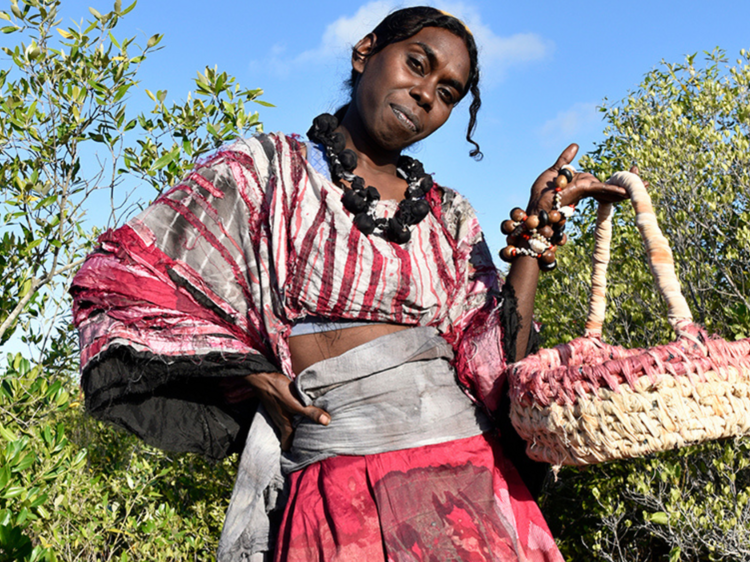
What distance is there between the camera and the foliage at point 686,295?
307 cm

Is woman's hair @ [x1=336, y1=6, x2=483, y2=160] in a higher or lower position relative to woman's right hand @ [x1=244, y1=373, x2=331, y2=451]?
higher

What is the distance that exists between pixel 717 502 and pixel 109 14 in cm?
359

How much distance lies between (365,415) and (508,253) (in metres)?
0.61

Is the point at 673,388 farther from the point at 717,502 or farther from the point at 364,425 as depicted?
the point at 717,502

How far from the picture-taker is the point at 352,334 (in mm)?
1885

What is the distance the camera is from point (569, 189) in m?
1.81

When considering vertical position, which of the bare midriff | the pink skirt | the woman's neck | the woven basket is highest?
the woman's neck

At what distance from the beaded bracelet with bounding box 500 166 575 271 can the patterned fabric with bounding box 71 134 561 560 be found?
197 mm

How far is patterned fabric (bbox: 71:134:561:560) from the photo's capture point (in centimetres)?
180

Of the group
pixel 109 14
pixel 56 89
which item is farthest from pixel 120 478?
pixel 109 14

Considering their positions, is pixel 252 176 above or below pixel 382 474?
above

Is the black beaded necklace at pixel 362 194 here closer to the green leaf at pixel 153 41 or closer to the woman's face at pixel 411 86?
the woman's face at pixel 411 86

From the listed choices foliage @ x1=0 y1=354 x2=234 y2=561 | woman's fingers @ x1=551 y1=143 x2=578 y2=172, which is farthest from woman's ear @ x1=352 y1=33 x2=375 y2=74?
foliage @ x1=0 y1=354 x2=234 y2=561

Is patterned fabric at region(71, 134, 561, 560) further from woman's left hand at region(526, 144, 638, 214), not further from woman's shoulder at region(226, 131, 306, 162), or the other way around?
woman's left hand at region(526, 144, 638, 214)
